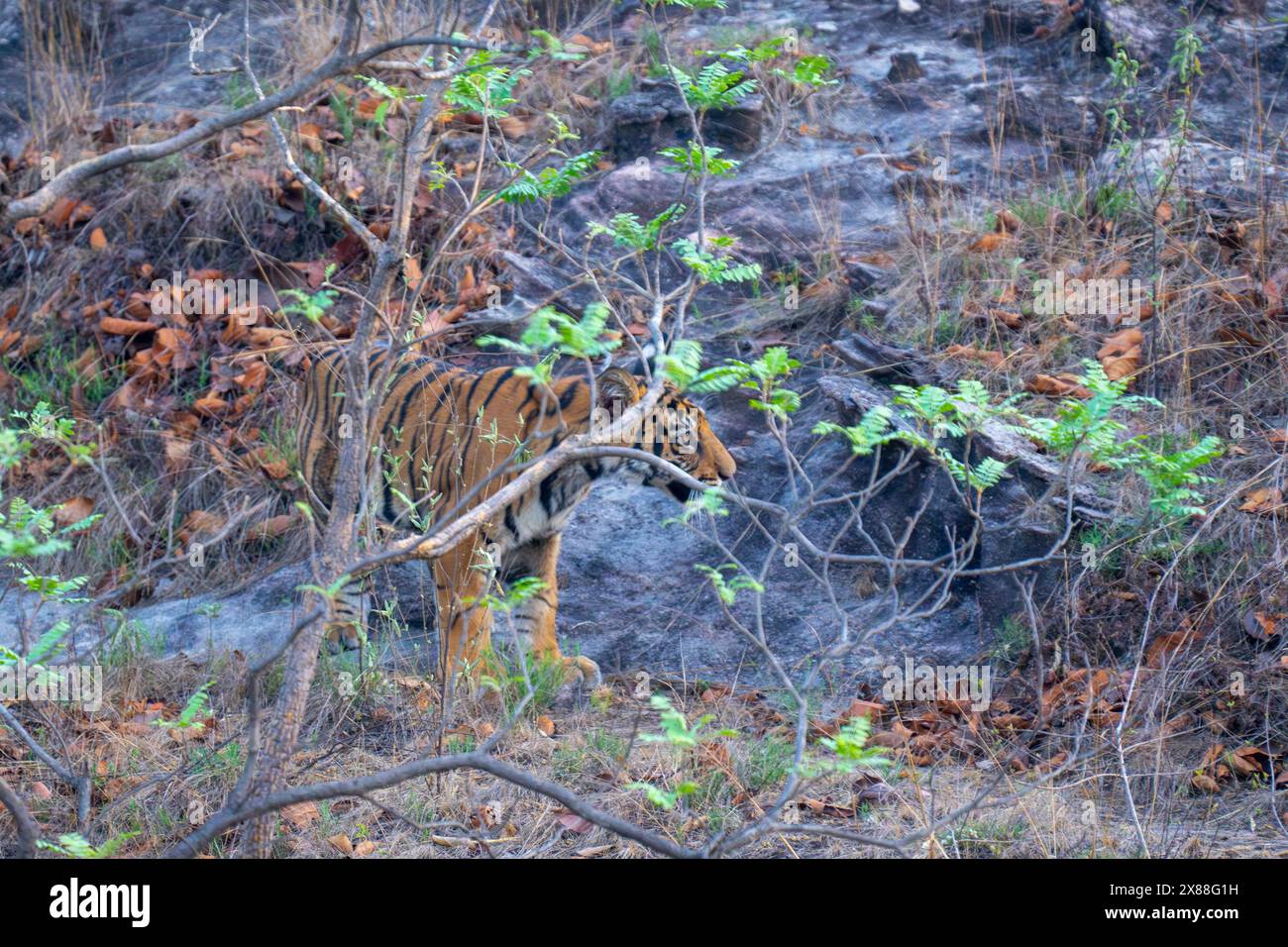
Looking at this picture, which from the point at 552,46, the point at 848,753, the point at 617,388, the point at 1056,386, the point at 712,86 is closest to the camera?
the point at 848,753

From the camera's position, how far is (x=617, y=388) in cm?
499

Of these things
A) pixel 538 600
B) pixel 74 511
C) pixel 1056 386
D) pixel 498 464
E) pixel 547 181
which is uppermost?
pixel 547 181

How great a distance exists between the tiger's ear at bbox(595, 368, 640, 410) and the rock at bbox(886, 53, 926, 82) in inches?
185

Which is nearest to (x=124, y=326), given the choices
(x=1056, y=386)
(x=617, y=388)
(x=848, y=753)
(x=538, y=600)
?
(x=538, y=600)

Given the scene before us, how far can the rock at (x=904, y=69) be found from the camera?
862cm

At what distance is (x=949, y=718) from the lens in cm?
466

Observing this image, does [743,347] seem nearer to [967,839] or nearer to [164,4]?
[967,839]

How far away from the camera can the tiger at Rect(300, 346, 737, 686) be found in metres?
5.00

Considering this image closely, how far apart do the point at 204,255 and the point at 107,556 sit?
253cm

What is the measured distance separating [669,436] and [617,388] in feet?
1.07

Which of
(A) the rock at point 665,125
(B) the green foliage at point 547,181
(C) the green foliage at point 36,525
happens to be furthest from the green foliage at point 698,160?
(A) the rock at point 665,125

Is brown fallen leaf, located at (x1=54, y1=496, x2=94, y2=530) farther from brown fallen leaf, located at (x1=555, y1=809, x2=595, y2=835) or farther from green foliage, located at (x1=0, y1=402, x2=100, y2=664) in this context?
brown fallen leaf, located at (x1=555, y1=809, x2=595, y2=835)

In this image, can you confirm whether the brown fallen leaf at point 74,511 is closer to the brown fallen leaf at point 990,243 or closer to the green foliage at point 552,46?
the green foliage at point 552,46

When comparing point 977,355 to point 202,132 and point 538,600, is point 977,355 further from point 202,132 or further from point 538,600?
point 202,132
